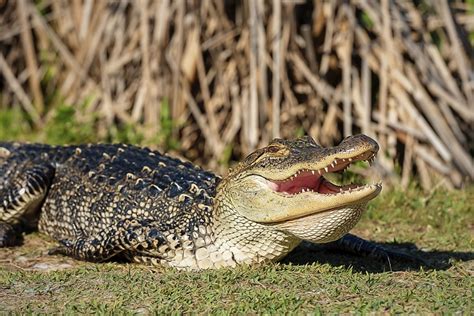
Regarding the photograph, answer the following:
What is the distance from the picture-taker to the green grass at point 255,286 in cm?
381

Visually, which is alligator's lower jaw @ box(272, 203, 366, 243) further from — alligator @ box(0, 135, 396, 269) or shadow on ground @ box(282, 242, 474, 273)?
shadow on ground @ box(282, 242, 474, 273)

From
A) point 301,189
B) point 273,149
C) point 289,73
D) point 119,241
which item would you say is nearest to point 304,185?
point 301,189

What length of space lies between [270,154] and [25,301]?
141 centimetres

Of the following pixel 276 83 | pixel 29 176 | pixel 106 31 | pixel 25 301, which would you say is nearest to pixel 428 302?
pixel 25 301

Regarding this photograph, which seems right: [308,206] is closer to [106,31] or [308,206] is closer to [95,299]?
[95,299]

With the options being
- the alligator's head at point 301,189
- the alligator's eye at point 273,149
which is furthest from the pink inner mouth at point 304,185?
the alligator's eye at point 273,149

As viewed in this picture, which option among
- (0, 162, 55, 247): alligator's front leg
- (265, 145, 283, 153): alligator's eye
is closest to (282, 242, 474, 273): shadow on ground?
(265, 145, 283, 153): alligator's eye

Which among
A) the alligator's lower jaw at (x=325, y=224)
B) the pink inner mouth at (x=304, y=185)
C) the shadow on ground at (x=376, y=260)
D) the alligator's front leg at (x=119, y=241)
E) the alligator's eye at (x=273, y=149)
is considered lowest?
the shadow on ground at (x=376, y=260)

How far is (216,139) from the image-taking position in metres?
7.93

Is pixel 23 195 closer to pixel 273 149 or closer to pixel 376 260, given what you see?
pixel 273 149

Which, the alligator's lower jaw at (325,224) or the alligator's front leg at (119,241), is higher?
the alligator's lower jaw at (325,224)

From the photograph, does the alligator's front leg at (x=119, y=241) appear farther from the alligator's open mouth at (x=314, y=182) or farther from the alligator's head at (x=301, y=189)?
the alligator's open mouth at (x=314, y=182)

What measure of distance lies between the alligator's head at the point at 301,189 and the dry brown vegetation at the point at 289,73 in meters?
3.00

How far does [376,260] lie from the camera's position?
16.0 ft
